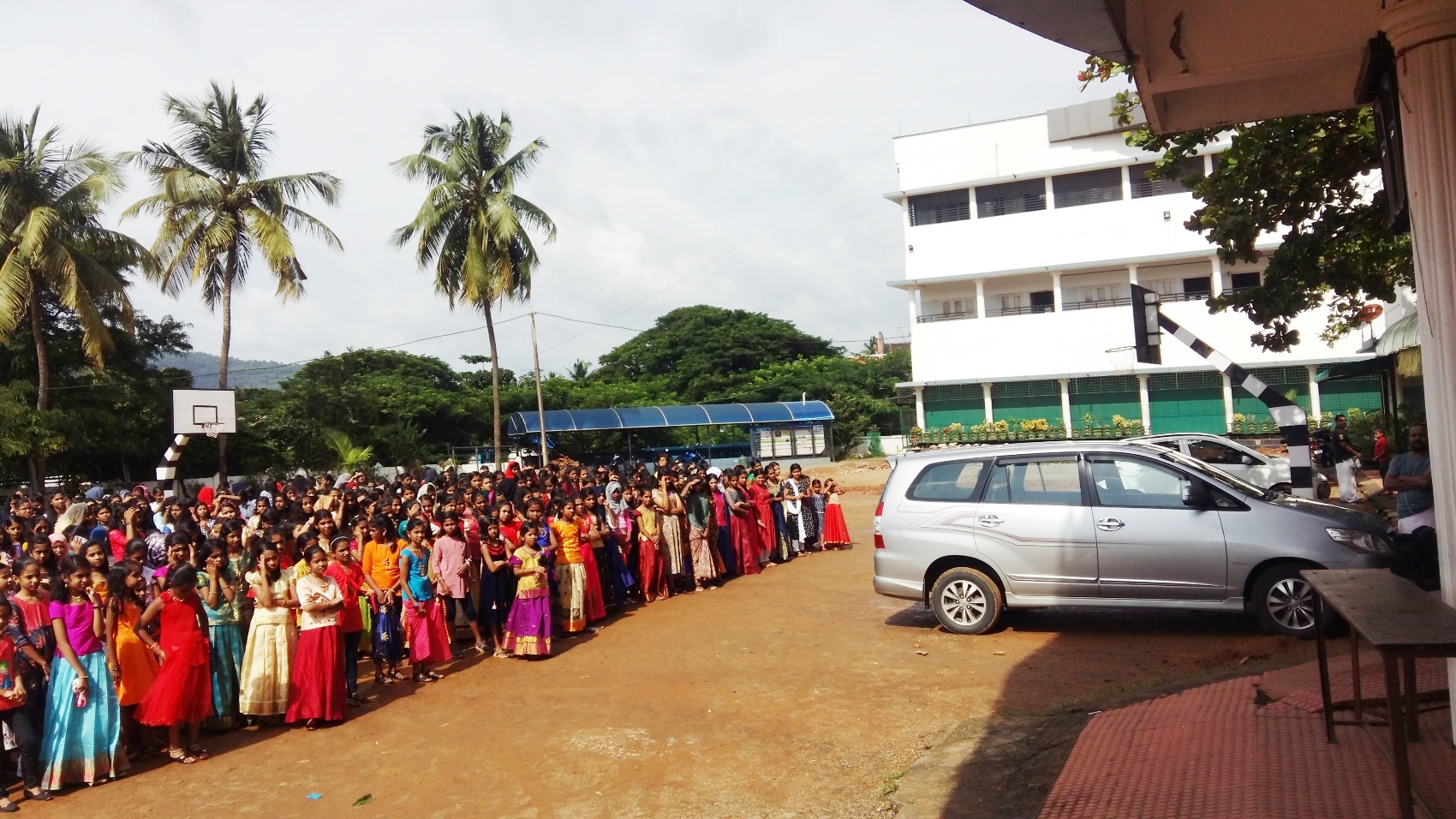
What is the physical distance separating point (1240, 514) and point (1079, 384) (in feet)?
95.0

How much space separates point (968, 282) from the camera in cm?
3794

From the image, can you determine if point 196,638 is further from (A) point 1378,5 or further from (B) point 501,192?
(B) point 501,192

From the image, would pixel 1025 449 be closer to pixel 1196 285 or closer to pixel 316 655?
pixel 316 655

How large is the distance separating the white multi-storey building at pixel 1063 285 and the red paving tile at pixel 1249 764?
31.0 metres

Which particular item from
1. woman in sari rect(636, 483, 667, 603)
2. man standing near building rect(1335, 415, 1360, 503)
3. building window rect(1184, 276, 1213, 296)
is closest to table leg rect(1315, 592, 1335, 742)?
woman in sari rect(636, 483, 667, 603)

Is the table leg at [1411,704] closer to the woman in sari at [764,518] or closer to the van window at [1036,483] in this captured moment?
the van window at [1036,483]

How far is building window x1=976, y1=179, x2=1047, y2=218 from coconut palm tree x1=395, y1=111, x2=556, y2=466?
17186 mm

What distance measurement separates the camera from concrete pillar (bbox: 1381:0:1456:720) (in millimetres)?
4281

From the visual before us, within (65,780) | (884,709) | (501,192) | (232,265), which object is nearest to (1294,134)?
(884,709)

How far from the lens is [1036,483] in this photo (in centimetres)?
933

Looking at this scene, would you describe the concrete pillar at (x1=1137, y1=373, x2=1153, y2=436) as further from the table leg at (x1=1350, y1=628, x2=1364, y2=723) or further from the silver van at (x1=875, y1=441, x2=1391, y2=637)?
the table leg at (x1=1350, y1=628, x2=1364, y2=723)

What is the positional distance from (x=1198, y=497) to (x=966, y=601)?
2.24 meters

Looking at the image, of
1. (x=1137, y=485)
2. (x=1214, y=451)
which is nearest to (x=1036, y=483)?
(x=1137, y=485)

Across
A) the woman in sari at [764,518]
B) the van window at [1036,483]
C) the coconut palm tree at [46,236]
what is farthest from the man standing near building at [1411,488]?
the coconut palm tree at [46,236]
